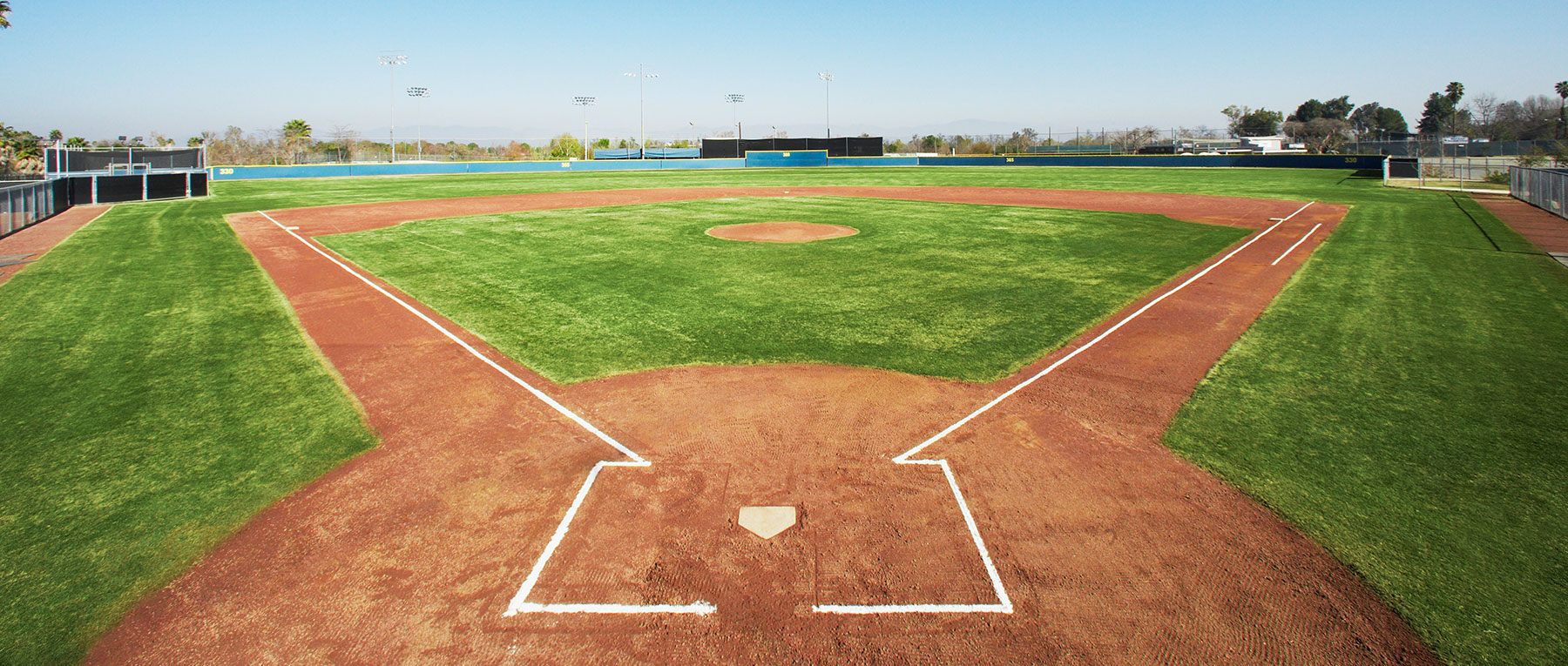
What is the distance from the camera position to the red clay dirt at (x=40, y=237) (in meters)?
16.9

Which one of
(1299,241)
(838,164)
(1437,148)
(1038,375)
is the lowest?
(1038,375)

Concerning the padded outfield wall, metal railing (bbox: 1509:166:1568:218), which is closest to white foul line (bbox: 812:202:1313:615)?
metal railing (bbox: 1509:166:1568:218)

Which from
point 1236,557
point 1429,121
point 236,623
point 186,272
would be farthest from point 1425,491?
point 1429,121

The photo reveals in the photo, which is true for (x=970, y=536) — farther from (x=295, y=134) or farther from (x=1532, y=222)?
(x=295, y=134)

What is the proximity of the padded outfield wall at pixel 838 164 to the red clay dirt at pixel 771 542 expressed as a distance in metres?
52.5

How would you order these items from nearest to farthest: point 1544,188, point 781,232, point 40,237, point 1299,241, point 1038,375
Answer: point 1038,375, point 1299,241, point 781,232, point 40,237, point 1544,188

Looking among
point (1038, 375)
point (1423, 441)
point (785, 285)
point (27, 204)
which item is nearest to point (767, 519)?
point (1038, 375)

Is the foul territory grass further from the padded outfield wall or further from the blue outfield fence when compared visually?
the blue outfield fence

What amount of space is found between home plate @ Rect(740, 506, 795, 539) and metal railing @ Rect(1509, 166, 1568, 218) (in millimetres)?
27331

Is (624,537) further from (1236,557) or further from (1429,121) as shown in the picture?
(1429,121)

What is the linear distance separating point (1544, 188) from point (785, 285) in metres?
26.8

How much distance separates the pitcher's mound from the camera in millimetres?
19000

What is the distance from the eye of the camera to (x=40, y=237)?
21656 millimetres

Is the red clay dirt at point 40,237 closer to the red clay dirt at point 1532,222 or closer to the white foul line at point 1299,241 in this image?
the white foul line at point 1299,241
